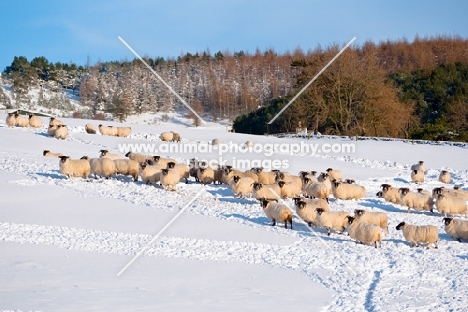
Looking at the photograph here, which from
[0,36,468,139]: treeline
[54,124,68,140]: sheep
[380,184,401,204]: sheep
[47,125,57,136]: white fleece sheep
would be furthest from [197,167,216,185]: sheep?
[0,36,468,139]: treeline

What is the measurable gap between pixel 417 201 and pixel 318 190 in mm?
3679

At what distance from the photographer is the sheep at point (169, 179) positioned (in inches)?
819

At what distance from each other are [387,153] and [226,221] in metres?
22.6

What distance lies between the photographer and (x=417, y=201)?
19688mm

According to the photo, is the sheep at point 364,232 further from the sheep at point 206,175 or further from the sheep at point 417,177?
the sheep at point 417,177

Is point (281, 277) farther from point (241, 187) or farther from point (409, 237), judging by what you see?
A: point (241, 187)

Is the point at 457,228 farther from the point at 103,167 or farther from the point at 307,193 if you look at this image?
the point at 103,167

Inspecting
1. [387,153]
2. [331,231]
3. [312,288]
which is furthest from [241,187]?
[387,153]

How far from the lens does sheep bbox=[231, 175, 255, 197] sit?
66.5 ft

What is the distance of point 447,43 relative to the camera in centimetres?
10656

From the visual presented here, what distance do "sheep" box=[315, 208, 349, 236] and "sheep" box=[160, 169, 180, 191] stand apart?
7036 millimetres

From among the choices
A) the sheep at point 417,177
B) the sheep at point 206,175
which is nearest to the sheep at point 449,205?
the sheep at point 417,177

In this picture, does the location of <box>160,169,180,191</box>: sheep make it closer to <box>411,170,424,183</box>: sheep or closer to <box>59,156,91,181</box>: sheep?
<box>59,156,91,181</box>: sheep

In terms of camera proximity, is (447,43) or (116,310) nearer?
(116,310)
